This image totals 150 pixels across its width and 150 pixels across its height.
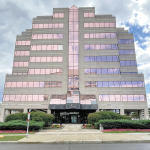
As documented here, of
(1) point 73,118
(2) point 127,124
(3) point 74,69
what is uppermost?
(3) point 74,69

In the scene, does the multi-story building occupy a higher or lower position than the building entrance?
higher

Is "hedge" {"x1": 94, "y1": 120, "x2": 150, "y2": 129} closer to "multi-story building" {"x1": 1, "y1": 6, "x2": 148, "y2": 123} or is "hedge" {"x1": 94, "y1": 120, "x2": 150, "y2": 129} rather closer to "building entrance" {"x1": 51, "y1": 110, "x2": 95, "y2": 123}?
"multi-story building" {"x1": 1, "y1": 6, "x2": 148, "y2": 123}

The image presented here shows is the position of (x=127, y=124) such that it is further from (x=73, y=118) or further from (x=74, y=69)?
(x=74, y=69)

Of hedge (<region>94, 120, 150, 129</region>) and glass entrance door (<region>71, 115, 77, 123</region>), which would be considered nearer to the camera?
hedge (<region>94, 120, 150, 129</region>)

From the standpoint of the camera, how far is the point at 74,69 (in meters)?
40.2

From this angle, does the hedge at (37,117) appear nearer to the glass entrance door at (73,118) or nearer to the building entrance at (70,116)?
the building entrance at (70,116)

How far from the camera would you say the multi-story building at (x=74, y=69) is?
37.0 metres

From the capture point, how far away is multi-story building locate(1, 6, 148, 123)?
3700 centimetres

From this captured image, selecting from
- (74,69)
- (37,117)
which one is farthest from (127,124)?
(74,69)

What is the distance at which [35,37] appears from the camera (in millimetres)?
43094

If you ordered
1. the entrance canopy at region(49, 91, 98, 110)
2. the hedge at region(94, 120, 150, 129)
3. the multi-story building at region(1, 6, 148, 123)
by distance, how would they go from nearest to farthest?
the hedge at region(94, 120, 150, 129), the entrance canopy at region(49, 91, 98, 110), the multi-story building at region(1, 6, 148, 123)

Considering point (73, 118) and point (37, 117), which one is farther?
point (73, 118)

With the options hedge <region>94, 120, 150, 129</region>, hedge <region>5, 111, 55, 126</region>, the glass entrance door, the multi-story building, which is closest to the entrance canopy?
the multi-story building

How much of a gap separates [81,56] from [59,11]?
54.3 ft
